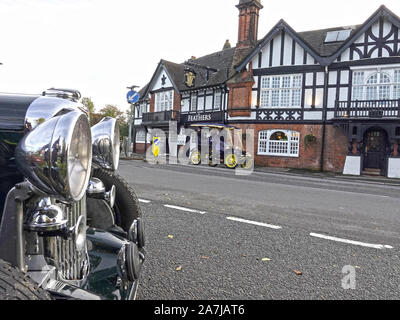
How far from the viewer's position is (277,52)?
20.6 meters

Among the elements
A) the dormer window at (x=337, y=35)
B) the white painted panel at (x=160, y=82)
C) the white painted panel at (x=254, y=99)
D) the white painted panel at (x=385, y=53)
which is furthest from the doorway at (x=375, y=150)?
the white painted panel at (x=160, y=82)

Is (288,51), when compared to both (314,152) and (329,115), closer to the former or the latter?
(329,115)

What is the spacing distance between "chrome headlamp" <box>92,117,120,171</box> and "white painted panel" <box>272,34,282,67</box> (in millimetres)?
20115

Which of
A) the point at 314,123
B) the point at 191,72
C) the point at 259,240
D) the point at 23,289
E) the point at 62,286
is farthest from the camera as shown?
the point at 191,72

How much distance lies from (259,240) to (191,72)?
2518 centimetres

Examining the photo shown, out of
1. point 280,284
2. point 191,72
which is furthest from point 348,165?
point 280,284

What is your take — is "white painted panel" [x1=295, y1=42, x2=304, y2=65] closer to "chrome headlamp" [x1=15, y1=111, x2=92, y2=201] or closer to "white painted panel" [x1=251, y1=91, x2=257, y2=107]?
"white painted panel" [x1=251, y1=91, x2=257, y2=107]

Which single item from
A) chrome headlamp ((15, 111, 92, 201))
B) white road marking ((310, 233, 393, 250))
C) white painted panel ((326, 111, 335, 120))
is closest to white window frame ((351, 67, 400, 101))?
white painted panel ((326, 111, 335, 120))

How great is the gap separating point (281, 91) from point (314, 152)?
14.4 feet

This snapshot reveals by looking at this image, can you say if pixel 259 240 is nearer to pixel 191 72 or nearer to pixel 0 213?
pixel 0 213

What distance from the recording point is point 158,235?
3.69m

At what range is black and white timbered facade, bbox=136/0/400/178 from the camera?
683 inches

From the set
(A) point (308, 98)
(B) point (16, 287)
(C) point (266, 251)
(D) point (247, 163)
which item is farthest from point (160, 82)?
(B) point (16, 287)

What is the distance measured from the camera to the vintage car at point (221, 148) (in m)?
18.5
